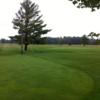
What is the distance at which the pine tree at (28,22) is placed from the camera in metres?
59.5

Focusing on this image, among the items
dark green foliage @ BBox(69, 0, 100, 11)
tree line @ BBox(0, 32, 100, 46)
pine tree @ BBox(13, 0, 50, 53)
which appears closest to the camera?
tree line @ BBox(0, 32, 100, 46)

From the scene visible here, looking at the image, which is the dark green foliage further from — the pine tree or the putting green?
the pine tree

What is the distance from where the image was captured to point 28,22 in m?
60.5

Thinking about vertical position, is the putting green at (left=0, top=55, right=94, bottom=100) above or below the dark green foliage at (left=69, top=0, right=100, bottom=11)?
below

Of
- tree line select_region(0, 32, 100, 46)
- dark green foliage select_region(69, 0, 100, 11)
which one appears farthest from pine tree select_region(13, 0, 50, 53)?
dark green foliage select_region(69, 0, 100, 11)

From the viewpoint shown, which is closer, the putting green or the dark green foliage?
the putting green

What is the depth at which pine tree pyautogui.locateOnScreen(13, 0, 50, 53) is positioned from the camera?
195ft

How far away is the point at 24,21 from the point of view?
6044cm

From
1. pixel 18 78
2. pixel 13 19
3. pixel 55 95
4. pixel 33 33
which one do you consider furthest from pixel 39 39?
pixel 55 95

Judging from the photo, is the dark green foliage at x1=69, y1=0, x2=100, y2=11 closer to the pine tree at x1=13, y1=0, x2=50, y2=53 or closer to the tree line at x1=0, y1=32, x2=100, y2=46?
the tree line at x1=0, y1=32, x2=100, y2=46

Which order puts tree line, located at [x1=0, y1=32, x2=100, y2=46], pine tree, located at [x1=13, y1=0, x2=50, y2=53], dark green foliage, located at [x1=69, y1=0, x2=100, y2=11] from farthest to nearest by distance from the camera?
1. pine tree, located at [x1=13, y1=0, x2=50, y2=53]
2. dark green foliage, located at [x1=69, y1=0, x2=100, y2=11]
3. tree line, located at [x1=0, y1=32, x2=100, y2=46]

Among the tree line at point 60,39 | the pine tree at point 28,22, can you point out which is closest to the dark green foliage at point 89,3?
the tree line at point 60,39

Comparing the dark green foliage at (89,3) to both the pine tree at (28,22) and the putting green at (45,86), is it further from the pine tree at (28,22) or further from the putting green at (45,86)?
the pine tree at (28,22)

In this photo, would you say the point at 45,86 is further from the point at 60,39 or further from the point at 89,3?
the point at 60,39
